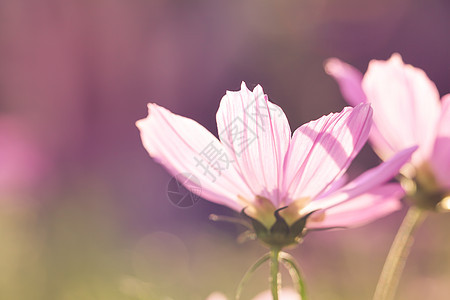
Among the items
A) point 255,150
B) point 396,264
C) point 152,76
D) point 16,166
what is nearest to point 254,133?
point 255,150

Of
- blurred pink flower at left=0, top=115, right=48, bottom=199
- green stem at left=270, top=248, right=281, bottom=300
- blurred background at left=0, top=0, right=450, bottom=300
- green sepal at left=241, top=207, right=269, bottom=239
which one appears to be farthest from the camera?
blurred background at left=0, top=0, right=450, bottom=300

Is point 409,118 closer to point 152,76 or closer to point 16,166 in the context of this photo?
point 16,166

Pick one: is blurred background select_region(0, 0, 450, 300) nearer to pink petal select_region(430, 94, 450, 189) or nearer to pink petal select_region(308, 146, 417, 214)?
pink petal select_region(430, 94, 450, 189)

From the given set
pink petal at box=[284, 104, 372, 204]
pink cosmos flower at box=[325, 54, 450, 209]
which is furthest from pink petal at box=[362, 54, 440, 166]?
pink petal at box=[284, 104, 372, 204]

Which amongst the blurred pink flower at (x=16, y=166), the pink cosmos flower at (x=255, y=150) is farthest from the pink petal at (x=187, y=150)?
the blurred pink flower at (x=16, y=166)

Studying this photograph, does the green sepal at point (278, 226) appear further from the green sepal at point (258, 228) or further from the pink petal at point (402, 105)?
the pink petal at point (402, 105)

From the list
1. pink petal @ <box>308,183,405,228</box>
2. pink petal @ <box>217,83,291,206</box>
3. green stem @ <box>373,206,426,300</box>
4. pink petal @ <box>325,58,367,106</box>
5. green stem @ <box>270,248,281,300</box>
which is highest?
pink petal @ <box>325,58,367,106</box>

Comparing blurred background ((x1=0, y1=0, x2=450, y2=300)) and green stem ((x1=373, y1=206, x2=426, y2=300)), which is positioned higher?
blurred background ((x1=0, y1=0, x2=450, y2=300))
